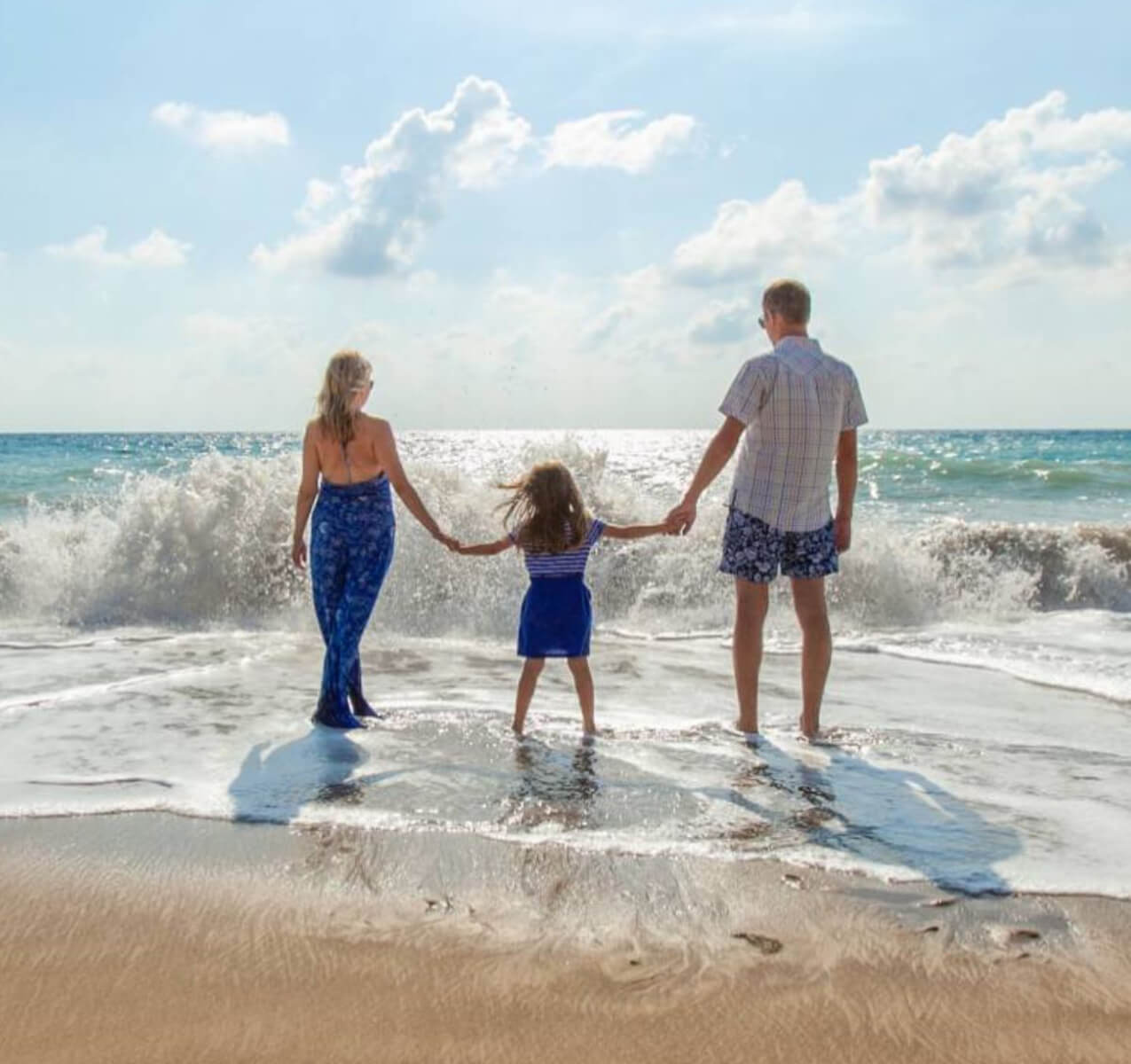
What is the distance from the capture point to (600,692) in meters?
6.48

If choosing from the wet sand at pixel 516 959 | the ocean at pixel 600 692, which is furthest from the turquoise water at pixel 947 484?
the wet sand at pixel 516 959

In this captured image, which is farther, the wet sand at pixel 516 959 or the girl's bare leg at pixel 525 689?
the girl's bare leg at pixel 525 689

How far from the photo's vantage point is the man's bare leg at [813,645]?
17.0 ft

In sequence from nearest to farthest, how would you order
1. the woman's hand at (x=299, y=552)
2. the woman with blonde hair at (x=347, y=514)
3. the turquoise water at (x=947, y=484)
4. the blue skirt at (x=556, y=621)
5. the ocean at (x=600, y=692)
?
the ocean at (x=600, y=692), the blue skirt at (x=556, y=621), the woman with blonde hair at (x=347, y=514), the woman's hand at (x=299, y=552), the turquoise water at (x=947, y=484)

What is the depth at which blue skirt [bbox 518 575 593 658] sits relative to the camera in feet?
17.1

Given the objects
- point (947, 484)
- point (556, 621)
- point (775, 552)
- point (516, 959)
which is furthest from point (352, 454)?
point (947, 484)

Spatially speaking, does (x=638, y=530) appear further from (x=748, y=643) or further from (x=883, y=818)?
(x=883, y=818)

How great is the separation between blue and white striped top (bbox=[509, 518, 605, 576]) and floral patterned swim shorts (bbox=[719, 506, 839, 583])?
628 mm

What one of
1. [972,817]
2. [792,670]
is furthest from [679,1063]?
[792,670]

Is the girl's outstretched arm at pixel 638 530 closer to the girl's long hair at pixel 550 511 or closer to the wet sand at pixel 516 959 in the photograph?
the girl's long hair at pixel 550 511

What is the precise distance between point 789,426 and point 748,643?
1010mm

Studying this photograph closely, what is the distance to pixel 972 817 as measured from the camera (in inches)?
158

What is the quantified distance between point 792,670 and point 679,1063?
207 inches

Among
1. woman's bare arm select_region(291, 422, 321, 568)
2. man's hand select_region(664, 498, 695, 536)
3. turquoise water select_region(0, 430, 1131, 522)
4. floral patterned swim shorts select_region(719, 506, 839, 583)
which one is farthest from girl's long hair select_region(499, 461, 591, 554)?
turquoise water select_region(0, 430, 1131, 522)
